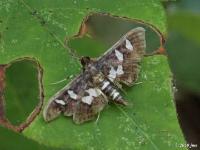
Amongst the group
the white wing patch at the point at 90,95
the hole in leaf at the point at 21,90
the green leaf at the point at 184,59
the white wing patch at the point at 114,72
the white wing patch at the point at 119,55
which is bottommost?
the green leaf at the point at 184,59

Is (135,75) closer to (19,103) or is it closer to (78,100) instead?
(78,100)

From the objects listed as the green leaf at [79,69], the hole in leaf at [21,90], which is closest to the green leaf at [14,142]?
the hole in leaf at [21,90]

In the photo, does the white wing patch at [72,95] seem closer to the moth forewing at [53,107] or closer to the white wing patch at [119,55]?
the moth forewing at [53,107]

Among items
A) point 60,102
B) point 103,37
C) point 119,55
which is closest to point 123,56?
point 119,55

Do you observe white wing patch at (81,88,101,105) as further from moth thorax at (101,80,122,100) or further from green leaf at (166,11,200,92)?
green leaf at (166,11,200,92)

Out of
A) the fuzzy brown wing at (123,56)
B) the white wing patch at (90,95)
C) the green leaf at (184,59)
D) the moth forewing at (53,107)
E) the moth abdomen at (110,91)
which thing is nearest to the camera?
the moth forewing at (53,107)

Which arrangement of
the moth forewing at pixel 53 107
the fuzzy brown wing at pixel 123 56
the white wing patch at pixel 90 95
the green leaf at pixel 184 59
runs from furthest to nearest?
the green leaf at pixel 184 59 → the fuzzy brown wing at pixel 123 56 → the white wing patch at pixel 90 95 → the moth forewing at pixel 53 107
